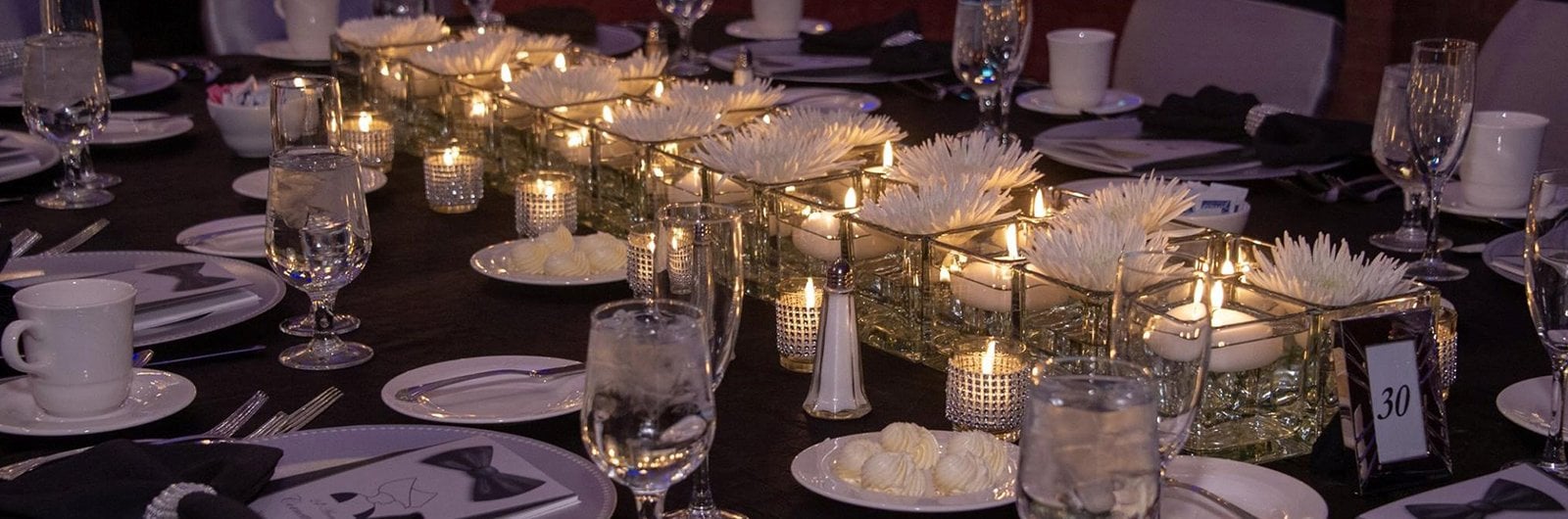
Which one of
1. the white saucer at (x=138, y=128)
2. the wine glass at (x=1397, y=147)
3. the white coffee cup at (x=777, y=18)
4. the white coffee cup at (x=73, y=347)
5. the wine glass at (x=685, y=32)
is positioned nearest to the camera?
the white coffee cup at (x=73, y=347)

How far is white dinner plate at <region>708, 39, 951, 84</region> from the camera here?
264 centimetres

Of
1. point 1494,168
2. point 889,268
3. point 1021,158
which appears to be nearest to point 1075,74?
point 1494,168

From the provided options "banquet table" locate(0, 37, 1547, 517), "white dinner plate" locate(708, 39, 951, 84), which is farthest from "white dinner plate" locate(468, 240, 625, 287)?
"white dinner plate" locate(708, 39, 951, 84)

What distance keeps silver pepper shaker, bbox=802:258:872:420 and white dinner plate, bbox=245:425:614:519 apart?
205mm

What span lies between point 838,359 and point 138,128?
1.50 meters

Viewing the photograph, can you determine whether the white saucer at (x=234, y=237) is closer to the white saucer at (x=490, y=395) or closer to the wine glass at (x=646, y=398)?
the white saucer at (x=490, y=395)

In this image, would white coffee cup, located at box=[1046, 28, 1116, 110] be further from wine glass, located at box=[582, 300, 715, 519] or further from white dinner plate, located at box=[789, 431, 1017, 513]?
wine glass, located at box=[582, 300, 715, 519]

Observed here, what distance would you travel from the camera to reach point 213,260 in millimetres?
1675

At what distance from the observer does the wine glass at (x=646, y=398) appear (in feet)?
2.96

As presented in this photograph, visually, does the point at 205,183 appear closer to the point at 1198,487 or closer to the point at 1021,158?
the point at 1021,158

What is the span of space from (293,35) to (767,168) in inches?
65.9

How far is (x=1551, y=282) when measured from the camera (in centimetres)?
113

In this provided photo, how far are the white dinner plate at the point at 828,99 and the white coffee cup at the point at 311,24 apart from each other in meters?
0.90

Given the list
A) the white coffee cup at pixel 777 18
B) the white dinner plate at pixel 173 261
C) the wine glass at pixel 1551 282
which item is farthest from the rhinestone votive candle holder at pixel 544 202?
the white coffee cup at pixel 777 18
